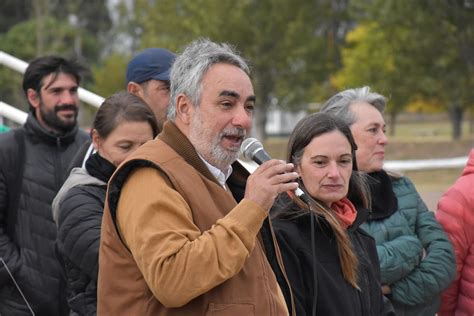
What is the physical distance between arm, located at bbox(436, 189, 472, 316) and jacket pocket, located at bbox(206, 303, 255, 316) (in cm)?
211

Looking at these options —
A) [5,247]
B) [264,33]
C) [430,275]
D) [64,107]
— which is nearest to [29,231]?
[5,247]

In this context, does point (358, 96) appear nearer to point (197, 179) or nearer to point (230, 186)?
point (230, 186)

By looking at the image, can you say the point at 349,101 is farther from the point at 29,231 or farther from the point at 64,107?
the point at 29,231

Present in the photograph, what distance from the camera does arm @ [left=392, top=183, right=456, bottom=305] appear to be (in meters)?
4.53

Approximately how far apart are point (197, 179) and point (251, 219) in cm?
24

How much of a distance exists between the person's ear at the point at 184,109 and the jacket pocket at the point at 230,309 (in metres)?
0.65

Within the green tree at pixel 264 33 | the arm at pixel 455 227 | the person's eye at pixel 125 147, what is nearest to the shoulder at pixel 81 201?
the person's eye at pixel 125 147

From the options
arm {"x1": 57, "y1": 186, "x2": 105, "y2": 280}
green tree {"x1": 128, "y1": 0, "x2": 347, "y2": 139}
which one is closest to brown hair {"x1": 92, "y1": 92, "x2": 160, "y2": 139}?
arm {"x1": 57, "y1": 186, "x2": 105, "y2": 280}

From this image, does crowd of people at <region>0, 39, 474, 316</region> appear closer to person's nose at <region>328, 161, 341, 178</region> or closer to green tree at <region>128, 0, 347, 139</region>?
person's nose at <region>328, 161, 341, 178</region>

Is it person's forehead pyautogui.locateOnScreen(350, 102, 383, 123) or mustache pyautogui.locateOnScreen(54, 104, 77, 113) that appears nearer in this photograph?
person's forehead pyautogui.locateOnScreen(350, 102, 383, 123)

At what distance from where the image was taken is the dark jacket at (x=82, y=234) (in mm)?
3932

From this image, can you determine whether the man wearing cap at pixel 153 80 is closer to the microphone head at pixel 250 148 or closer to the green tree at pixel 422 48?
the microphone head at pixel 250 148

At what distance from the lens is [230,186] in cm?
345

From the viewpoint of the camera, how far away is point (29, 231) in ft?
16.5
